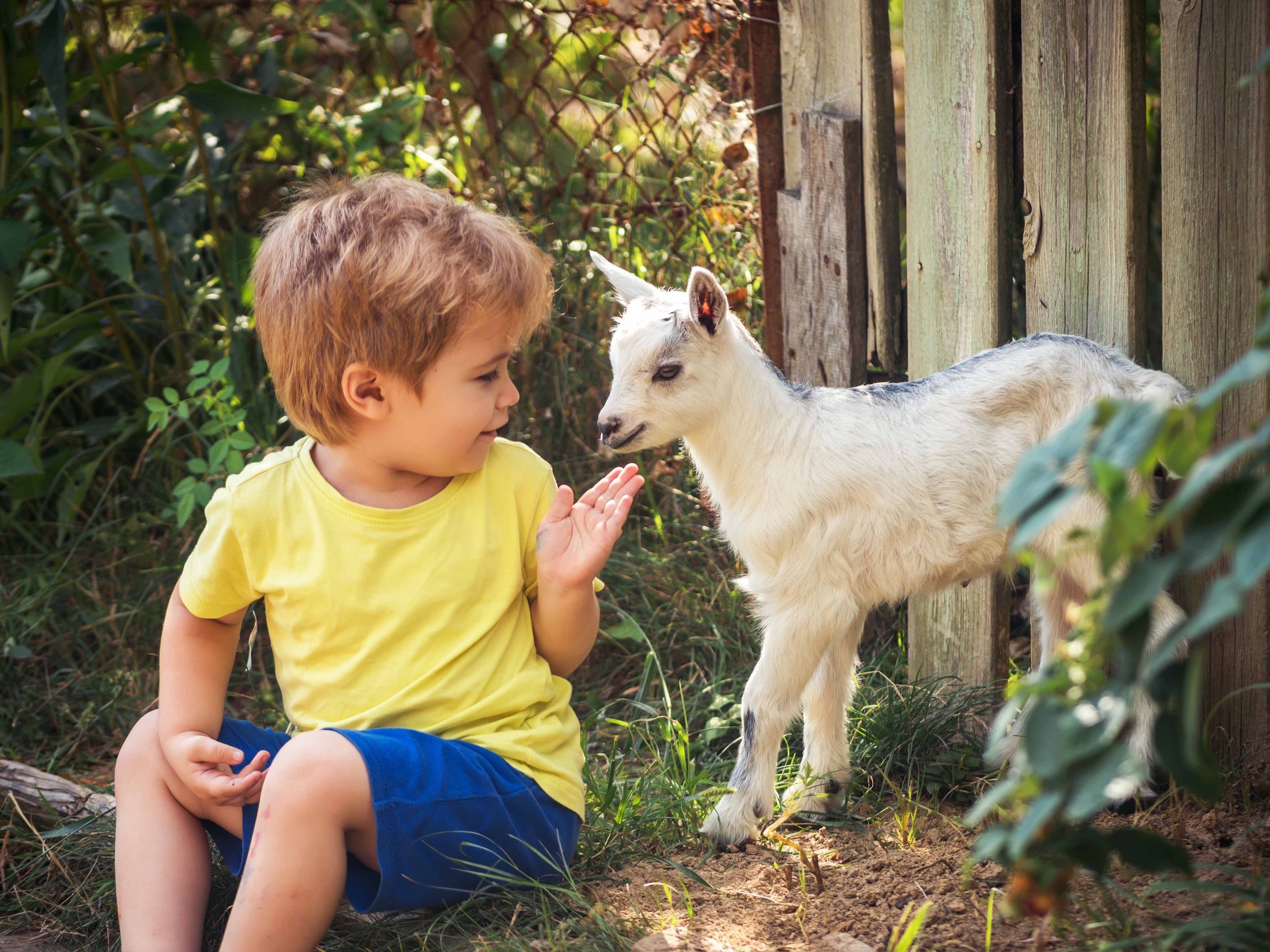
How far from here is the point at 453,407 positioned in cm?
245

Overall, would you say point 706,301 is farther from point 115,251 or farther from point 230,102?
point 115,251

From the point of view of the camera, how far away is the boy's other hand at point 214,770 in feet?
7.58

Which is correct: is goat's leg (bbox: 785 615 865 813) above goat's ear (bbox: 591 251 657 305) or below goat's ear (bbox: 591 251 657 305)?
below

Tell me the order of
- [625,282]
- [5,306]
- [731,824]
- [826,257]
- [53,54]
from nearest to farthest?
1. [731,824]
2. [625,282]
3. [826,257]
4. [53,54]
5. [5,306]

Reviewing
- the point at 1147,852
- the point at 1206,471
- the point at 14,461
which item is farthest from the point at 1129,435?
the point at 14,461

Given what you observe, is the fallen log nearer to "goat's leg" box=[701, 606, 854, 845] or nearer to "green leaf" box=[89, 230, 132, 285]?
"goat's leg" box=[701, 606, 854, 845]

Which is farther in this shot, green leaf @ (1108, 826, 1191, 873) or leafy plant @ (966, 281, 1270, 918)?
green leaf @ (1108, 826, 1191, 873)

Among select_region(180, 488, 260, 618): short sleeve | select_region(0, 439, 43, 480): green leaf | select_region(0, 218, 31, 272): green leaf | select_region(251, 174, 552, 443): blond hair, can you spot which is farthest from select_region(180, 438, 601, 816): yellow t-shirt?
select_region(0, 218, 31, 272): green leaf

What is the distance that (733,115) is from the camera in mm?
3973

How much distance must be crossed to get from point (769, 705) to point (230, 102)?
2.93 metres

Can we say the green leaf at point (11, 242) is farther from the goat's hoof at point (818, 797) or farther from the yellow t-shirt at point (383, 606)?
the goat's hoof at point (818, 797)

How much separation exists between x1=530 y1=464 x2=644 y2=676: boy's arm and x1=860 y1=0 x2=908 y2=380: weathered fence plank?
3.91 ft

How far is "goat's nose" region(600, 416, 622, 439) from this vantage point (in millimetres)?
2732

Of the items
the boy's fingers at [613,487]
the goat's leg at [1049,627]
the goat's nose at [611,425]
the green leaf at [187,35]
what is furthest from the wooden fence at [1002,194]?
the green leaf at [187,35]
